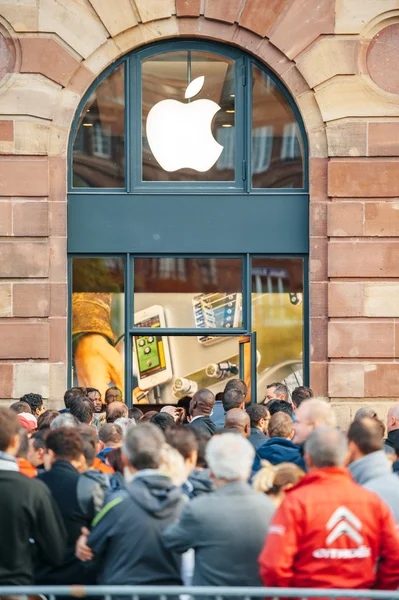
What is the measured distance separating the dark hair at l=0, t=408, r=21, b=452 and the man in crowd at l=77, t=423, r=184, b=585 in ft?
2.62

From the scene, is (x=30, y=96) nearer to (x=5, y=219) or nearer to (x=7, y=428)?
(x=5, y=219)

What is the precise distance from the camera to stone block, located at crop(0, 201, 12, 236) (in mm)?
15531

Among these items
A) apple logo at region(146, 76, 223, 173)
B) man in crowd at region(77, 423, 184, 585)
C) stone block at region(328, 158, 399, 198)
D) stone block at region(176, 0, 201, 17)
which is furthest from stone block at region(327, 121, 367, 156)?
man in crowd at region(77, 423, 184, 585)

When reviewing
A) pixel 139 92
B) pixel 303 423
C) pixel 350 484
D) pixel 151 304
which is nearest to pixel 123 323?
pixel 151 304

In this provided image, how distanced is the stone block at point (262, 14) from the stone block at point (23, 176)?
3543 mm

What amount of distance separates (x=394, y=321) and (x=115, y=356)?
4.03 metres

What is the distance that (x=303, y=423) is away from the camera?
707cm

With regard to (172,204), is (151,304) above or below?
below

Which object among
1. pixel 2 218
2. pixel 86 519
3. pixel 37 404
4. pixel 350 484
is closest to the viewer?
pixel 350 484

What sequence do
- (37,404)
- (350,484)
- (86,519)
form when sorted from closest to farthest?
(350,484) → (86,519) → (37,404)

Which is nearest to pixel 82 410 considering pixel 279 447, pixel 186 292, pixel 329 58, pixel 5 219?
pixel 279 447

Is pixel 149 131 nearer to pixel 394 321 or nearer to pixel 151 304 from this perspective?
pixel 151 304

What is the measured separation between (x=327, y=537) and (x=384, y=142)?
10830mm

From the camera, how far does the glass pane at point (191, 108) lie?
641 inches
